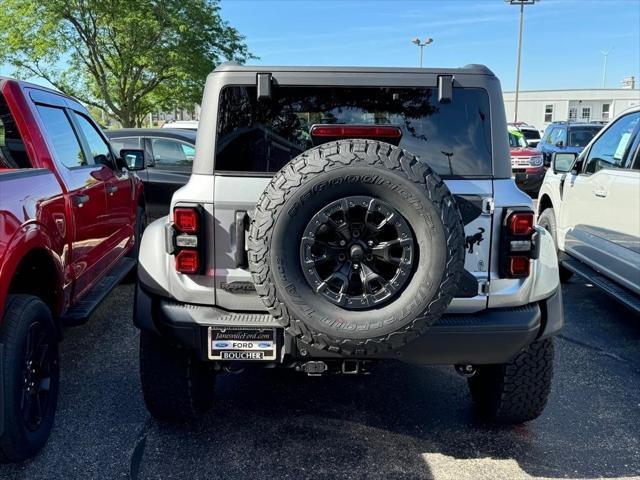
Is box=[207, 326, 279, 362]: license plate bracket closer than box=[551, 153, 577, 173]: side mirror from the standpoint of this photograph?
Yes

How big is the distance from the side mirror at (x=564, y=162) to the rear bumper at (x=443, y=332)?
343cm

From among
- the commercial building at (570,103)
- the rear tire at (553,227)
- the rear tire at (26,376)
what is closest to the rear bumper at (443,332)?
the rear tire at (26,376)

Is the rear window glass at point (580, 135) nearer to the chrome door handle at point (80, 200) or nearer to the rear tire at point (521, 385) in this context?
the rear tire at point (521, 385)

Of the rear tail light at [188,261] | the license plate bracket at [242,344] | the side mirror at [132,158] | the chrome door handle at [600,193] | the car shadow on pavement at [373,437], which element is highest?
the side mirror at [132,158]

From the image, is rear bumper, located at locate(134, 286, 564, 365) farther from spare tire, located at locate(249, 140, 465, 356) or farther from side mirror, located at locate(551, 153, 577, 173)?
side mirror, located at locate(551, 153, 577, 173)

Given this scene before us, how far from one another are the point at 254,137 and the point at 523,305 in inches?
58.9

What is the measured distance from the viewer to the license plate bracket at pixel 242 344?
2.54 metres

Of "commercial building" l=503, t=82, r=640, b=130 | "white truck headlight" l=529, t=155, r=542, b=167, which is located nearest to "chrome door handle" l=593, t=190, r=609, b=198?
"white truck headlight" l=529, t=155, r=542, b=167

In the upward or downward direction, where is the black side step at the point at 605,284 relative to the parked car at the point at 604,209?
downward

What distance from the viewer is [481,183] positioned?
2.60 meters

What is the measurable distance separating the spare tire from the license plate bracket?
26 cm

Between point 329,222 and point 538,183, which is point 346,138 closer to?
point 329,222

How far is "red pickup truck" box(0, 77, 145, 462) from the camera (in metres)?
2.55

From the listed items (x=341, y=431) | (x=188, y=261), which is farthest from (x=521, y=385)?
(x=188, y=261)
